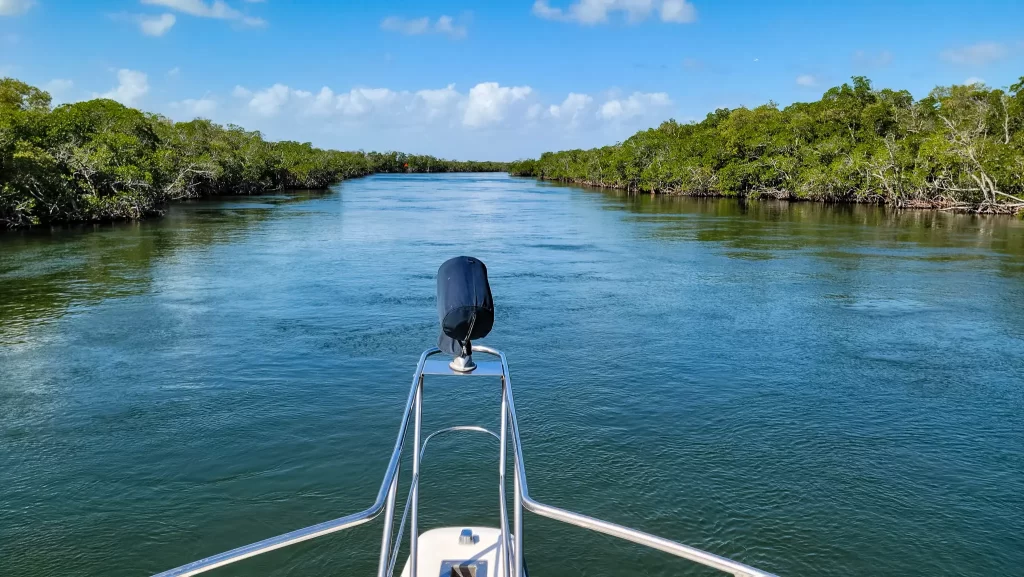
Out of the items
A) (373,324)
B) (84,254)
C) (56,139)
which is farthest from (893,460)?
(56,139)

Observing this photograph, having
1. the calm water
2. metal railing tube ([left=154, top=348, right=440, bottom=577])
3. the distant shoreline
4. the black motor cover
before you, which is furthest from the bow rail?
the distant shoreline

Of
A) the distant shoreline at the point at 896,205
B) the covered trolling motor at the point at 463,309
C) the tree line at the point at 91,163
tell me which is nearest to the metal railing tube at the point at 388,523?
the covered trolling motor at the point at 463,309

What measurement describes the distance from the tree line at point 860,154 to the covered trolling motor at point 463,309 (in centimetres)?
3436

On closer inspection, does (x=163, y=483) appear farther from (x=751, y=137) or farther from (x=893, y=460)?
(x=751, y=137)

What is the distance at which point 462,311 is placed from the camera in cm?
289

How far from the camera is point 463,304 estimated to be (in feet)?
9.49

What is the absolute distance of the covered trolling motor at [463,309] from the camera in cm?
289

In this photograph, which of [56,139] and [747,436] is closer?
[747,436]

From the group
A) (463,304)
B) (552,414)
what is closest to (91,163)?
(552,414)

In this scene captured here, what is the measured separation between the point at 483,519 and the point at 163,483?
3.19 m

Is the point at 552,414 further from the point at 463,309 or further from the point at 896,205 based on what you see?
the point at 896,205

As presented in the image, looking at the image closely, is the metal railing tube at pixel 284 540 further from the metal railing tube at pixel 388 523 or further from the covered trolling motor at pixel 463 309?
the covered trolling motor at pixel 463 309

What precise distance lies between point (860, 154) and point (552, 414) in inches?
1592

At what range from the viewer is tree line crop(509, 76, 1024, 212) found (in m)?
33.9
